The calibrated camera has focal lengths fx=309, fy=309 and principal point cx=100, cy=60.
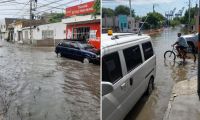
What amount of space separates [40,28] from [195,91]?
34.3 m

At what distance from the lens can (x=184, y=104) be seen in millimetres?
5809

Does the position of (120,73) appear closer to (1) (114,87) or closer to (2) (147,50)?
(1) (114,87)

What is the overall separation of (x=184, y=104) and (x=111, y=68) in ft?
9.29

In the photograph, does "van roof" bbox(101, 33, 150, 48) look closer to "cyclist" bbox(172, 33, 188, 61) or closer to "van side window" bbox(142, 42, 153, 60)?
"van side window" bbox(142, 42, 153, 60)

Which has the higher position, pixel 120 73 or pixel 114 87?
pixel 120 73

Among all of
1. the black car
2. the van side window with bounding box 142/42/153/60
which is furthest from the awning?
the van side window with bounding box 142/42/153/60

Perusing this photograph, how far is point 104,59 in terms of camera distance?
3.30 metres

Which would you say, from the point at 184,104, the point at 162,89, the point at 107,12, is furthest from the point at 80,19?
the point at 107,12

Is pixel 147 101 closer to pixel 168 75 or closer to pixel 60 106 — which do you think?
pixel 60 106

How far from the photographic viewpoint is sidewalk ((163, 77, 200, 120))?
514 cm

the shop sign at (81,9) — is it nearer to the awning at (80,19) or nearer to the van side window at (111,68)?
the awning at (80,19)

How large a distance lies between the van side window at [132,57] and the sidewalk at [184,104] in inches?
41.0

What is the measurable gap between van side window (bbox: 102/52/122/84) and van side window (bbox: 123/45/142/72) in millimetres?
499

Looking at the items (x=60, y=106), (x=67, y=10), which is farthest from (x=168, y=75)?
(x=67, y=10)
